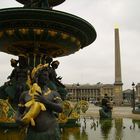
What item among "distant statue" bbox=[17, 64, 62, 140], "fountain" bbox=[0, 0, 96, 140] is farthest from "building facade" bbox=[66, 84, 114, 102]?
"distant statue" bbox=[17, 64, 62, 140]

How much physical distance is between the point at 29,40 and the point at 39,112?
23.0ft

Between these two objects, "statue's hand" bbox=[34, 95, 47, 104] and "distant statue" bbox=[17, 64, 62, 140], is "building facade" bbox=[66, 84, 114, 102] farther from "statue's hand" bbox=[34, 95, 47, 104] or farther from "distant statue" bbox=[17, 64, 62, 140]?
"statue's hand" bbox=[34, 95, 47, 104]

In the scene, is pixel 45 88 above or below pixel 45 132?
above

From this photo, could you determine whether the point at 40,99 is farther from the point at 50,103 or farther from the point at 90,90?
the point at 90,90

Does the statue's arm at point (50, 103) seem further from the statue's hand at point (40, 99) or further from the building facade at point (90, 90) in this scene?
the building facade at point (90, 90)

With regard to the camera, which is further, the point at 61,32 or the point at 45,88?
the point at 61,32

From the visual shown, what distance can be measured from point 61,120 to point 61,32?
294 centimetres

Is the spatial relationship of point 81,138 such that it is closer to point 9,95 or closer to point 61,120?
point 61,120

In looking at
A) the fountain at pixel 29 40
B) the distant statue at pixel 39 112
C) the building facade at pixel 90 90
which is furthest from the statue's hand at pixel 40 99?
the building facade at pixel 90 90

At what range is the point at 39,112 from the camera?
15.7 feet

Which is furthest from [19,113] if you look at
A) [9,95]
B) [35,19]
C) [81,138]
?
A: [9,95]

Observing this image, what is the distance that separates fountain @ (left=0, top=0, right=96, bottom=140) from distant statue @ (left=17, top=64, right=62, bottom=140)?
4.62 metres

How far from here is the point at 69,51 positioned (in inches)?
510

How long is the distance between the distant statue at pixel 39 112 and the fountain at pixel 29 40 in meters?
4.62
